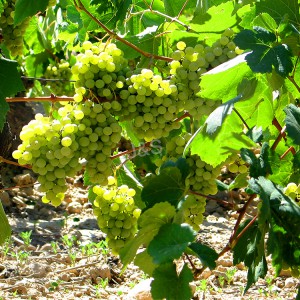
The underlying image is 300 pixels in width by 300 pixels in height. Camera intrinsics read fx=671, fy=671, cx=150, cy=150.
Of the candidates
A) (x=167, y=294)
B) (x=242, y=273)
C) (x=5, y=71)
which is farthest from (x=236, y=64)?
(x=242, y=273)

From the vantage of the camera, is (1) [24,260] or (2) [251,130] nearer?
(2) [251,130]

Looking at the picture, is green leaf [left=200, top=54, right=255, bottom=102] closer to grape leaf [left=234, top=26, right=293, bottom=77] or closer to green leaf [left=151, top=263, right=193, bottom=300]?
grape leaf [left=234, top=26, right=293, bottom=77]

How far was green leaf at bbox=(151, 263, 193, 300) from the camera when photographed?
1.33 metres

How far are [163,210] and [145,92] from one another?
12.7 inches

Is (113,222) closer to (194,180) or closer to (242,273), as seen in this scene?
(194,180)

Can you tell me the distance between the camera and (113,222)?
1.71 meters

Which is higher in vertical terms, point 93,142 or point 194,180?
point 93,142

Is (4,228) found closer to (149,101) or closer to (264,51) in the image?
(149,101)

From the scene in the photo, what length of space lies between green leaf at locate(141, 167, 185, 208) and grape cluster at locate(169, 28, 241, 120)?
0.22 metres

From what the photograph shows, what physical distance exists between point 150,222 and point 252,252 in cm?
26

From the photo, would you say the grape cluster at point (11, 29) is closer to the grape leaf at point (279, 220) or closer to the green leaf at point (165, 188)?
the green leaf at point (165, 188)

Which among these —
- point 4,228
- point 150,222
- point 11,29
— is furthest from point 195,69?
point 11,29

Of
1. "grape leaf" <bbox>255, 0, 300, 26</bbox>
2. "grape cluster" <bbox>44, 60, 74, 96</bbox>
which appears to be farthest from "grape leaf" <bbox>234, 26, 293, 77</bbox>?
"grape cluster" <bbox>44, 60, 74, 96</bbox>

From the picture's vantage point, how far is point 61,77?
358 centimetres
